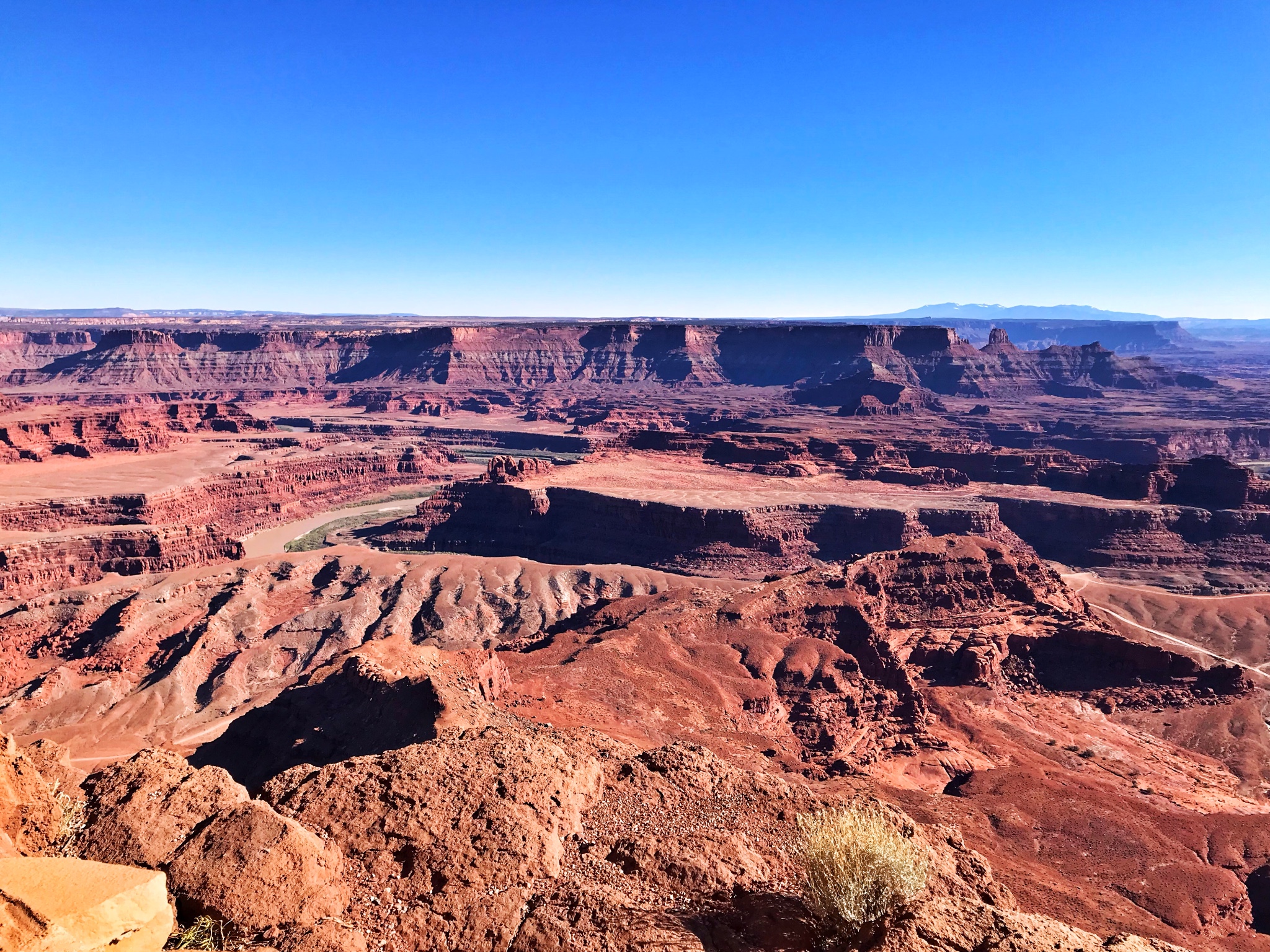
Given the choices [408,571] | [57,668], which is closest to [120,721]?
[57,668]

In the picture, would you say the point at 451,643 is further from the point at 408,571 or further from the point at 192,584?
the point at 192,584

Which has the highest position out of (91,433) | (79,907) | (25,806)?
(79,907)

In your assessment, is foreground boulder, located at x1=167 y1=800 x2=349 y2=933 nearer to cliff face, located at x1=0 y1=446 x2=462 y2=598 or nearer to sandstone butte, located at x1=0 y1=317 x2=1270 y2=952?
sandstone butte, located at x1=0 y1=317 x2=1270 y2=952

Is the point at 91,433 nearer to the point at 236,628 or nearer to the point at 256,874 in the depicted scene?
the point at 236,628

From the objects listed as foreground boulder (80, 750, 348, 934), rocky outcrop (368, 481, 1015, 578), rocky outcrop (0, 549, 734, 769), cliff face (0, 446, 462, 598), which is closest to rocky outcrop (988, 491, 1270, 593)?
rocky outcrop (368, 481, 1015, 578)

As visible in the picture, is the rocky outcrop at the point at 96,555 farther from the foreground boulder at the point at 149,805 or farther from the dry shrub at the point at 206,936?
the dry shrub at the point at 206,936

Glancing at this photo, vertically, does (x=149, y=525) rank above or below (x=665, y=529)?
above

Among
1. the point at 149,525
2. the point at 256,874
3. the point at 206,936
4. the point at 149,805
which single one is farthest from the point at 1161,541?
the point at 149,525
